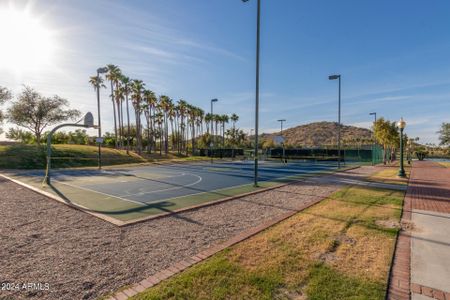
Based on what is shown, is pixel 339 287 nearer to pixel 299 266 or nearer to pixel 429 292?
pixel 299 266

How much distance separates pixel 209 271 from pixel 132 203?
18.2ft

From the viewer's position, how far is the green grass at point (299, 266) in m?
2.96

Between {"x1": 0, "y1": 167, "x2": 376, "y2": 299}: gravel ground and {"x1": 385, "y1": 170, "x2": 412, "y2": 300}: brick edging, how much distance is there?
2.83m

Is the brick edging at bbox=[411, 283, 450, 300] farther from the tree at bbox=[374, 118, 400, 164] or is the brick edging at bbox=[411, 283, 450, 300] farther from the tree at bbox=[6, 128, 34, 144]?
the tree at bbox=[6, 128, 34, 144]

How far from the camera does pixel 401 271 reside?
345 centimetres

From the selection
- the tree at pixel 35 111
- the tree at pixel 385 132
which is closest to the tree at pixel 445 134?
the tree at pixel 385 132

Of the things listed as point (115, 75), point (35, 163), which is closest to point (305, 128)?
point (115, 75)

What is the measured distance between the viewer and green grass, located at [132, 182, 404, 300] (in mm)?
2959

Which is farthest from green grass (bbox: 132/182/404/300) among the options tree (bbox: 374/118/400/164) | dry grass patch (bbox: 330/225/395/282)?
tree (bbox: 374/118/400/164)

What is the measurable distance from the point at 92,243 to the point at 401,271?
209 inches

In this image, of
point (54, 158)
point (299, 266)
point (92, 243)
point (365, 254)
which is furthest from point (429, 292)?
point (54, 158)

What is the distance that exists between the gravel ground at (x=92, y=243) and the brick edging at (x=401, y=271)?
9.28 feet

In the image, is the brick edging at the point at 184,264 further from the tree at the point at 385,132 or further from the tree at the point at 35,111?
the tree at the point at 35,111

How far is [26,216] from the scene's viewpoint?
6465 millimetres
